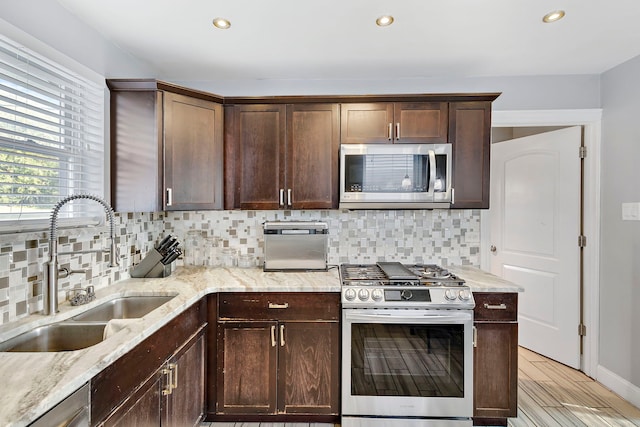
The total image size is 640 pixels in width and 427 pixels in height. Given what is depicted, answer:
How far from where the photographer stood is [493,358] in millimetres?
2111

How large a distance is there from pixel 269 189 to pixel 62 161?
1.22 m

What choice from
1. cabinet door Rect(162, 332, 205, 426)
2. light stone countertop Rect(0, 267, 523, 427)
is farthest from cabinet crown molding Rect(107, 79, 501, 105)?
cabinet door Rect(162, 332, 205, 426)

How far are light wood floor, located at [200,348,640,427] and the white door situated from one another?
0.79 ft

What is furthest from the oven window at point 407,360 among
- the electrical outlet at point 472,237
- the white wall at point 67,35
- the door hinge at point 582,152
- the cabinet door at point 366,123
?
the white wall at point 67,35

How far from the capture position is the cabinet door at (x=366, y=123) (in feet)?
7.99

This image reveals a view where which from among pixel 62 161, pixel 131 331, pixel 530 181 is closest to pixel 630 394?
pixel 530 181

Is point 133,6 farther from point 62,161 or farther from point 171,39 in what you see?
point 62,161

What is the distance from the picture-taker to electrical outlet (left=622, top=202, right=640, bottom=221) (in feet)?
7.60

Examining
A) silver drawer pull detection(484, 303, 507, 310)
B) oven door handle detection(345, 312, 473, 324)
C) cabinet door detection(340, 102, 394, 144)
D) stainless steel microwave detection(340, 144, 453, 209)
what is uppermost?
cabinet door detection(340, 102, 394, 144)

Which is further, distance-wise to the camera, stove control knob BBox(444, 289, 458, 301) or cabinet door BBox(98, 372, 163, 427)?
stove control knob BBox(444, 289, 458, 301)

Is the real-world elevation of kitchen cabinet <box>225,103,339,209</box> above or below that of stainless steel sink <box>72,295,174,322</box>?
above

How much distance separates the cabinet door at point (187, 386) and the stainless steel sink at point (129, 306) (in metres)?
0.32

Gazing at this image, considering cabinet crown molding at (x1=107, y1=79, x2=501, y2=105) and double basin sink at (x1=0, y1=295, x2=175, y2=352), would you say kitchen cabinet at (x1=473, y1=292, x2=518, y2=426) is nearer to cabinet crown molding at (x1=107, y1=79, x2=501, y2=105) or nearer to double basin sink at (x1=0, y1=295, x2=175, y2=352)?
cabinet crown molding at (x1=107, y1=79, x2=501, y2=105)

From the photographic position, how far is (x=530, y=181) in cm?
312
